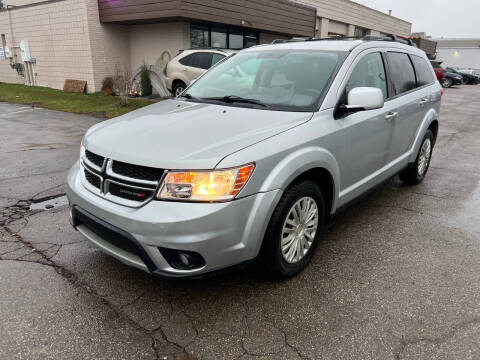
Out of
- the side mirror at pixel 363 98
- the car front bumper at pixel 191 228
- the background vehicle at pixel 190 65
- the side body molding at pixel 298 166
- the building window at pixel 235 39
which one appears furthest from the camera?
the building window at pixel 235 39

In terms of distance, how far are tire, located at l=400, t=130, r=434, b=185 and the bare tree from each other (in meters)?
9.32

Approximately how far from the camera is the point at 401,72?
4320mm

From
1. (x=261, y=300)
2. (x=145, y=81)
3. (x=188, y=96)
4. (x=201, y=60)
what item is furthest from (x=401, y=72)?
(x=145, y=81)

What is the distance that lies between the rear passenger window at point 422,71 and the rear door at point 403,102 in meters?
Answer: 0.15

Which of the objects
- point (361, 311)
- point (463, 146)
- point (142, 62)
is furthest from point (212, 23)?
point (361, 311)

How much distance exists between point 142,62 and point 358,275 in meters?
15.2

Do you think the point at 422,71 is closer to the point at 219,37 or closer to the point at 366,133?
the point at 366,133

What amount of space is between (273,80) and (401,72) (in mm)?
1734

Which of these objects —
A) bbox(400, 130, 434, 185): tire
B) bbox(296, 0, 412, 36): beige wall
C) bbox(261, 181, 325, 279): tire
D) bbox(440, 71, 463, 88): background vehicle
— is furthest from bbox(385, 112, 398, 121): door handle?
bbox(440, 71, 463, 88): background vehicle

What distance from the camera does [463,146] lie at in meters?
8.01

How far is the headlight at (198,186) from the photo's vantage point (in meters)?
2.32

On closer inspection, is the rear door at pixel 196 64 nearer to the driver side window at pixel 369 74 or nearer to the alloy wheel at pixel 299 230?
the driver side window at pixel 369 74

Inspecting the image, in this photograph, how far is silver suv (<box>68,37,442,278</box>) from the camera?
2.32m

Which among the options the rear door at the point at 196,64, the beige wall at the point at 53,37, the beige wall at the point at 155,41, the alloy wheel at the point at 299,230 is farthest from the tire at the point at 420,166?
the beige wall at the point at 53,37
